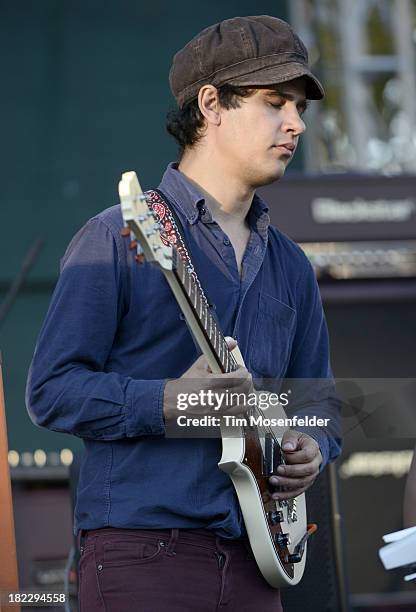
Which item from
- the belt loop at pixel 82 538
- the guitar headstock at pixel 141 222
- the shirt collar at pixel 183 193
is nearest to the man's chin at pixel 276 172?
the shirt collar at pixel 183 193

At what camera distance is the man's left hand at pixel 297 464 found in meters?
2.57

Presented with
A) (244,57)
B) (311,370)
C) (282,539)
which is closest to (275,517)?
(282,539)

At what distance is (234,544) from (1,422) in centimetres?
54

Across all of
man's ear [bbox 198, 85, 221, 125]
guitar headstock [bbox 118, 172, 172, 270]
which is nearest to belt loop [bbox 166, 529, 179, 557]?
guitar headstock [bbox 118, 172, 172, 270]

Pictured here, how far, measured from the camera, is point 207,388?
→ 7.62 feet

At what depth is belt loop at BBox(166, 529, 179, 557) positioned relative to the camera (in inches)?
93.7

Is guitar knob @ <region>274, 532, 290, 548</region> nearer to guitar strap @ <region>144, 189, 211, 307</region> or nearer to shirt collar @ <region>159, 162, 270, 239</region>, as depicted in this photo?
guitar strap @ <region>144, 189, 211, 307</region>

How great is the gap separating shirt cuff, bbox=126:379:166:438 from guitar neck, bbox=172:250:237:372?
0.39 ft

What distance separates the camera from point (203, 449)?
2453mm

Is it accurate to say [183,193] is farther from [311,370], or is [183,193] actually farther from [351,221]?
[351,221]

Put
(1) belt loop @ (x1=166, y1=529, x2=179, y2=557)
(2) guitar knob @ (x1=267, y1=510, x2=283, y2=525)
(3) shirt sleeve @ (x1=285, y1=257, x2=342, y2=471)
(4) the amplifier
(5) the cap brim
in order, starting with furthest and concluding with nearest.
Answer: (4) the amplifier < (3) shirt sleeve @ (x1=285, y1=257, x2=342, y2=471) < (5) the cap brim < (2) guitar knob @ (x1=267, y1=510, x2=283, y2=525) < (1) belt loop @ (x1=166, y1=529, x2=179, y2=557)

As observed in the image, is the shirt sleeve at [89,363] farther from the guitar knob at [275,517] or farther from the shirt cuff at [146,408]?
the guitar knob at [275,517]

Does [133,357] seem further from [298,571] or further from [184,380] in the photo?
[298,571]

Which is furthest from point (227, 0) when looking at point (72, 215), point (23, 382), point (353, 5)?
point (23, 382)
